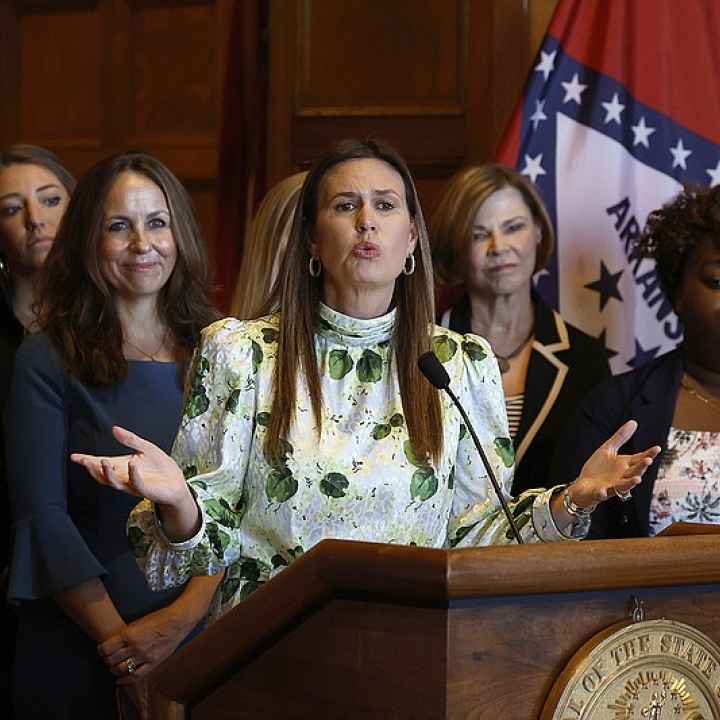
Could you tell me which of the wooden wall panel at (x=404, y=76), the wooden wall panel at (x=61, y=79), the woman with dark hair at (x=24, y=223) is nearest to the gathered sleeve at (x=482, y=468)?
the woman with dark hair at (x=24, y=223)

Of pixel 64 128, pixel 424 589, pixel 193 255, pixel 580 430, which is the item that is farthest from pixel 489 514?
pixel 64 128

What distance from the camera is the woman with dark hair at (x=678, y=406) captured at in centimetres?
265

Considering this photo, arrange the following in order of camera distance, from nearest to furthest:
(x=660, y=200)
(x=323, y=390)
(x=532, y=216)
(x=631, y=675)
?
(x=631, y=675), (x=323, y=390), (x=532, y=216), (x=660, y=200)

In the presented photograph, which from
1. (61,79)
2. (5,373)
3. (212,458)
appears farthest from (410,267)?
(61,79)

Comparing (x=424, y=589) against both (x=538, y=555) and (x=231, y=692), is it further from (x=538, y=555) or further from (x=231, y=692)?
(x=231, y=692)

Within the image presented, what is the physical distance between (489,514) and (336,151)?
62 centimetres

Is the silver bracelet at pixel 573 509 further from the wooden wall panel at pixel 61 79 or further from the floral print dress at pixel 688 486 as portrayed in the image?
the wooden wall panel at pixel 61 79

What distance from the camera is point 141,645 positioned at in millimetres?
2520

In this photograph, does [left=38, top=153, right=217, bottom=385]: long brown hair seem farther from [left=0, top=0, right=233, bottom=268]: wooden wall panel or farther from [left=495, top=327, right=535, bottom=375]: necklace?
[left=0, top=0, right=233, bottom=268]: wooden wall panel

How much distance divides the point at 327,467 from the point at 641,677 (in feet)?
2.15

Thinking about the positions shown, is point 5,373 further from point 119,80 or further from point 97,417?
point 119,80

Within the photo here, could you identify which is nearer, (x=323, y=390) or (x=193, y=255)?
(x=323, y=390)

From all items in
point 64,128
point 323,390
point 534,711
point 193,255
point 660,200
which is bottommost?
point 534,711

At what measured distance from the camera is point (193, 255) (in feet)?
9.29
